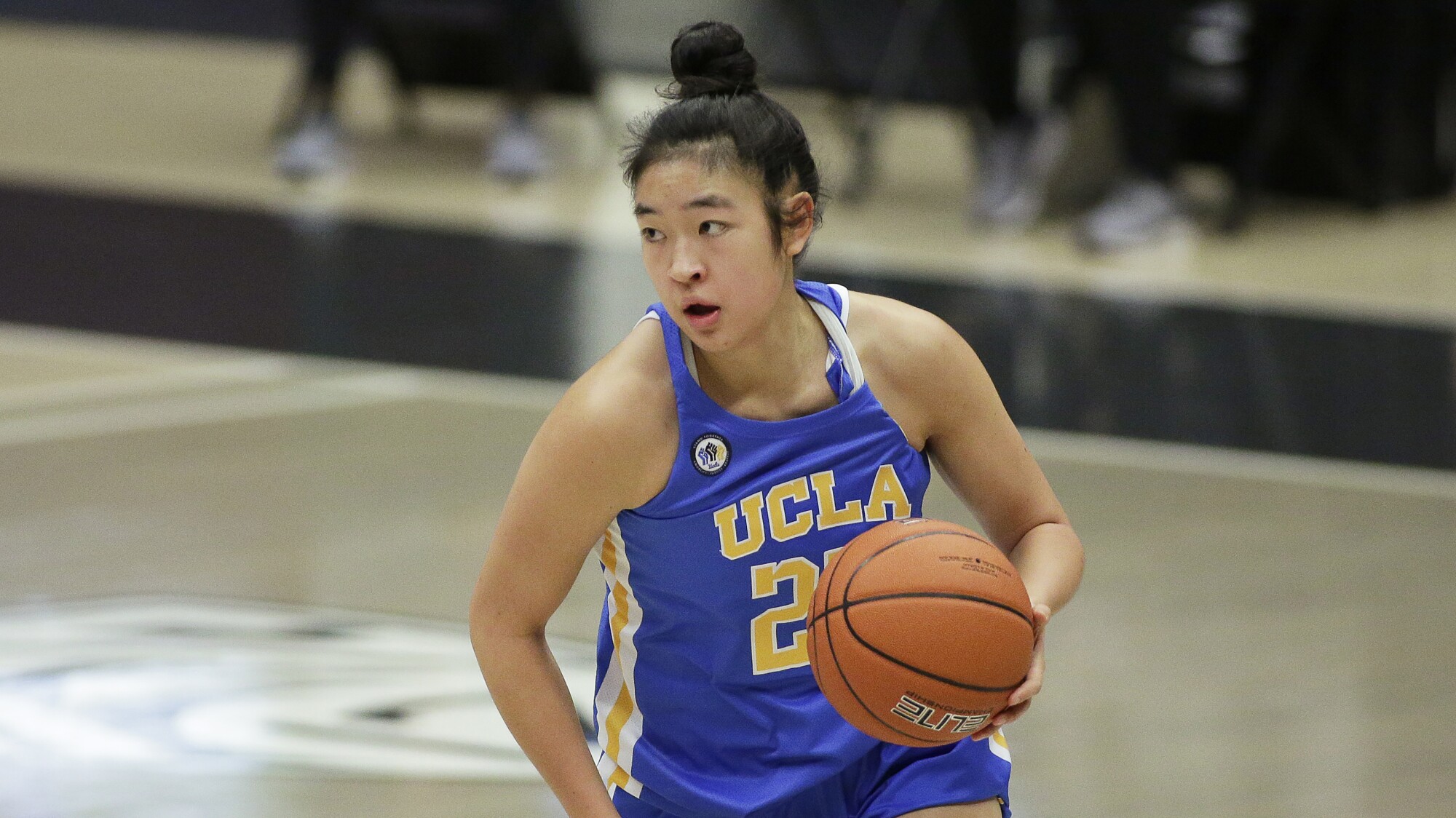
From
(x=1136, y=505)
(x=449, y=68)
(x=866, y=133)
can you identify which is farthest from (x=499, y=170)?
(x=1136, y=505)

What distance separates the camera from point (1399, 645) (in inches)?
137

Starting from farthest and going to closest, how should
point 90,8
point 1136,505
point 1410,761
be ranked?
point 90,8 < point 1136,505 < point 1410,761

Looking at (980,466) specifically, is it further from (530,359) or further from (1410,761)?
(530,359)

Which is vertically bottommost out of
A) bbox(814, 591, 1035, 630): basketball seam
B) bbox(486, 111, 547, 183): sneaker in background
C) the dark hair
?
bbox(814, 591, 1035, 630): basketball seam

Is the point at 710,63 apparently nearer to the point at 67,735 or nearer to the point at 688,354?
the point at 688,354

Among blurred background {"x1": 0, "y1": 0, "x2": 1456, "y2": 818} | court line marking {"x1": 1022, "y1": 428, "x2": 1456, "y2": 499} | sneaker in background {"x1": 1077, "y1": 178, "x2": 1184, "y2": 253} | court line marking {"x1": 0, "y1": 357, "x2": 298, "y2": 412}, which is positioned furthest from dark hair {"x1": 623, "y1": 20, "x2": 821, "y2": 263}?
sneaker in background {"x1": 1077, "y1": 178, "x2": 1184, "y2": 253}

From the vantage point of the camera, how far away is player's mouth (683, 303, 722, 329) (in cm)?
172

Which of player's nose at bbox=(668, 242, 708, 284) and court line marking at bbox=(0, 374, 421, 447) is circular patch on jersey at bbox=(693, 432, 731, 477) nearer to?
player's nose at bbox=(668, 242, 708, 284)

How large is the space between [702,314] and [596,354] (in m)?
3.60

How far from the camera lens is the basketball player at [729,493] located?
1726 millimetres

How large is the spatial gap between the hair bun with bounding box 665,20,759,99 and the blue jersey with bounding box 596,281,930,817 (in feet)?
0.78

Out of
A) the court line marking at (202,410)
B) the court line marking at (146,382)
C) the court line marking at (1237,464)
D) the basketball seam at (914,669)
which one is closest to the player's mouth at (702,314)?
the basketball seam at (914,669)

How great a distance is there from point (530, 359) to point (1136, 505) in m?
1.92

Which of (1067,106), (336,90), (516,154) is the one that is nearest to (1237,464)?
(1067,106)
